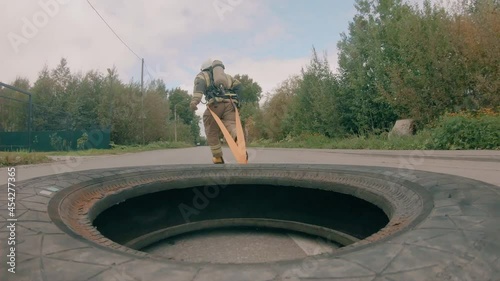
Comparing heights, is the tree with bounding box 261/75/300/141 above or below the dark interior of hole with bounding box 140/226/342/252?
above

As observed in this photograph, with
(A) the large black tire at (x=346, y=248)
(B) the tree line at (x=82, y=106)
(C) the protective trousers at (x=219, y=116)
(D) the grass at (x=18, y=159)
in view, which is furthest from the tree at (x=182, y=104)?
(A) the large black tire at (x=346, y=248)

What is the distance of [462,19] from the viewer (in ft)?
41.8

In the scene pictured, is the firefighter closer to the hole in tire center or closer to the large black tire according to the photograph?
the hole in tire center

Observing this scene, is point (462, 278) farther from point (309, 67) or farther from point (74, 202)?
point (309, 67)

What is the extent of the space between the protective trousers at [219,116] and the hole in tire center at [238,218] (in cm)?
280

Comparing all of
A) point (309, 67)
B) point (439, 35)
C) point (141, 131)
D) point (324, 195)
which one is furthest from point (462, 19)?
point (141, 131)

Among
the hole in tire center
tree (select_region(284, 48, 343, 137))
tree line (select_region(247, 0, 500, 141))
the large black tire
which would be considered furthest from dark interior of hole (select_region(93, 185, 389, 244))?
tree (select_region(284, 48, 343, 137))

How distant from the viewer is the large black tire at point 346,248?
0.80 m

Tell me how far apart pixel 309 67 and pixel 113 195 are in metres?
22.7

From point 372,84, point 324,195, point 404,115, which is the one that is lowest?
point 324,195

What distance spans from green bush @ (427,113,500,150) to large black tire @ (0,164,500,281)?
894cm

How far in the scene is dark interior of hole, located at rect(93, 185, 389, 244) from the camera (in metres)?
1.99

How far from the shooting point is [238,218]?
2467 millimetres

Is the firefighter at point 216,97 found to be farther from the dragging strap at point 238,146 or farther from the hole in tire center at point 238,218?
the hole in tire center at point 238,218
